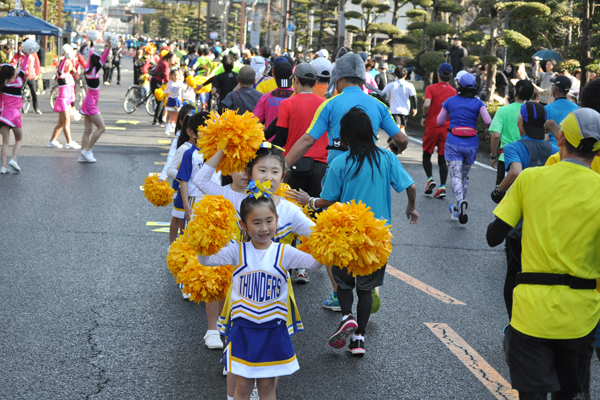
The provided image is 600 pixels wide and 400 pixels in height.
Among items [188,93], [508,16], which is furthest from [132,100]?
[508,16]

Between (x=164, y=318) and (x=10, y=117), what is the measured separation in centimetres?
721

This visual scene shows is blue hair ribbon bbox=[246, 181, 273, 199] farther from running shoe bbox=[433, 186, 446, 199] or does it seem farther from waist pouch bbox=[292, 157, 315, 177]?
running shoe bbox=[433, 186, 446, 199]

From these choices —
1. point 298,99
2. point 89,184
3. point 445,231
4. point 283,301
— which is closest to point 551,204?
point 283,301

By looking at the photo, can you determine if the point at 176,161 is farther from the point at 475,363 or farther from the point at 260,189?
the point at 475,363

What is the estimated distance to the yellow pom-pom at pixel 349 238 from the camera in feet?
11.7

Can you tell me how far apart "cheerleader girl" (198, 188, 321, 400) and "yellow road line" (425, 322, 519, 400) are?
5.29 feet

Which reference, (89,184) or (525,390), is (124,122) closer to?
(89,184)

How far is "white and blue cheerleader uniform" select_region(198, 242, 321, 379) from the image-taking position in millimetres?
3650

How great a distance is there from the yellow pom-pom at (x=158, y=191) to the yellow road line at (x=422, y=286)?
7.70 feet

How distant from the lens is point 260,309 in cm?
373

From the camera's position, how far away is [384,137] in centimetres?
2034

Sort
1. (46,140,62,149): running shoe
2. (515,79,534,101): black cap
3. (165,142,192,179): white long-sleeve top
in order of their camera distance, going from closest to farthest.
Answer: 1. (165,142,192,179): white long-sleeve top
2. (515,79,534,101): black cap
3. (46,140,62,149): running shoe

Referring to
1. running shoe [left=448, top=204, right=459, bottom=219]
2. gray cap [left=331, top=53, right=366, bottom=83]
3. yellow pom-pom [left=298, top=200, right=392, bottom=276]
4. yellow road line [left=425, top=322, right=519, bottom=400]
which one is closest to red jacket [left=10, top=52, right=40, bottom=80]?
running shoe [left=448, top=204, right=459, bottom=219]

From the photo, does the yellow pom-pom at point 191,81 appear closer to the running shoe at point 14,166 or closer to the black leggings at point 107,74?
the running shoe at point 14,166
